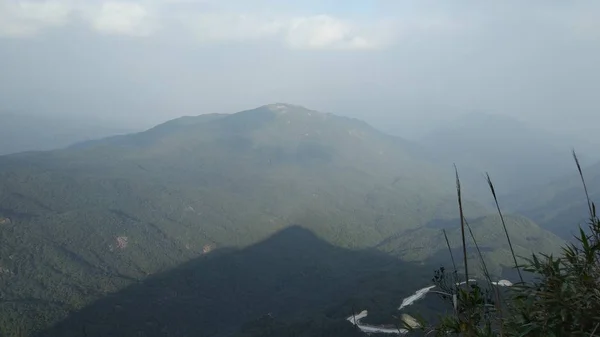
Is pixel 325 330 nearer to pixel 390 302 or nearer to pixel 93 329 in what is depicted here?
pixel 390 302

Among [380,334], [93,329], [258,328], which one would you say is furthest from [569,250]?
[93,329]

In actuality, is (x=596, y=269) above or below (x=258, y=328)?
above

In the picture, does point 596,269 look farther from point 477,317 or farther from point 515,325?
point 477,317

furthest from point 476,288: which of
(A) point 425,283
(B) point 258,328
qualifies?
(A) point 425,283

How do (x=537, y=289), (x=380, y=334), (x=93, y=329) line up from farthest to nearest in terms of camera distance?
(x=93, y=329), (x=380, y=334), (x=537, y=289)

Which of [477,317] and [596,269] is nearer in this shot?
[596,269]

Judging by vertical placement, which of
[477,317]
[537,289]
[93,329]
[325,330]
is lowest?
[93,329]

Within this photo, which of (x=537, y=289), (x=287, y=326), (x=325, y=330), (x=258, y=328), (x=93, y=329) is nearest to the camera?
(x=537, y=289)
